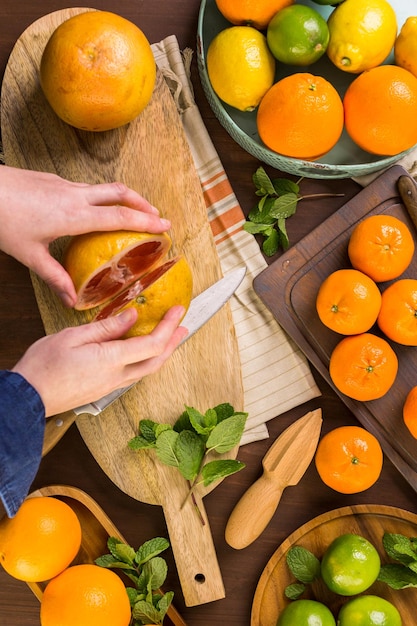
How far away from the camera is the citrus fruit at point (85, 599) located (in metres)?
1.20

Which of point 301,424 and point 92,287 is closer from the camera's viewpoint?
point 92,287

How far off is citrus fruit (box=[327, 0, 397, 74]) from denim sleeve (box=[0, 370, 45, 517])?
85 centimetres

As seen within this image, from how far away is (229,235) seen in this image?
139 cm

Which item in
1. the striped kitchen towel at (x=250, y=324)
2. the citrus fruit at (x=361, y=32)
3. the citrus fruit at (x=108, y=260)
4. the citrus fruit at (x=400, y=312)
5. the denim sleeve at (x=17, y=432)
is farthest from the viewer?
the striped kitchen towel at (x=250, y=324)

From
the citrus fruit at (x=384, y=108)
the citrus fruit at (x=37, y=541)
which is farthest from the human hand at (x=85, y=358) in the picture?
the citrus fruit at (x=384, y=108)

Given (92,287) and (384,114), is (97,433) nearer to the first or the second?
(92,287)

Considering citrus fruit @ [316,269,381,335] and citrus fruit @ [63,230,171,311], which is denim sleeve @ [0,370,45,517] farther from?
citrus fruit @ [316,269,381,335]

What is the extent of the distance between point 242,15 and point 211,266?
493 millimetres

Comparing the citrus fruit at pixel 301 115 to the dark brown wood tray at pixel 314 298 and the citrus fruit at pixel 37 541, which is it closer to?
the dark brown wood tray at pixel 314 298

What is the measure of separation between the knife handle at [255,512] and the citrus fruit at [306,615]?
16 centimetres

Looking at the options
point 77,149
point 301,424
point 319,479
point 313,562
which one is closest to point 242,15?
point 77,149

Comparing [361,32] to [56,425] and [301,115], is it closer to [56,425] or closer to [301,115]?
[301,115]

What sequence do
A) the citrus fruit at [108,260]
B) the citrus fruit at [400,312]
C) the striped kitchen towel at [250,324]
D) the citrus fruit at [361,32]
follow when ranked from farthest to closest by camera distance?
the striped kitchen towel at [250,324] < the citrus fruit at [400,312] < the citrus fruit at [361,32] < the citrus fruit at [108,260]

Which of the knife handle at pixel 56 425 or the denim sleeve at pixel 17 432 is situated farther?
the knife handle at pixel 56 425
